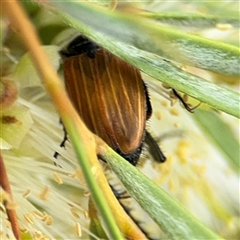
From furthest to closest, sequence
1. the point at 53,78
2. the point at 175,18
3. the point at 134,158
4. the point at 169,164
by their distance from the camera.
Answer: the point at 169,164 → the point at 134,158 → the point at 175,18 → the point at 53,78

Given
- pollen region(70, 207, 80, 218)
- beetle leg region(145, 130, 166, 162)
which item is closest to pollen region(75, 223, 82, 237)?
pollen region(70, 207, 80, 218)

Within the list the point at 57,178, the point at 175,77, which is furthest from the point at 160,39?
the point at 57,178

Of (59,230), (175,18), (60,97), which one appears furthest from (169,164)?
(60,97)

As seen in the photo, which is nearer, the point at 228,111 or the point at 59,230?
the point at 228,111

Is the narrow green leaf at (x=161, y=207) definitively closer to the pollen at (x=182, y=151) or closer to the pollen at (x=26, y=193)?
the pollen at (x=26, y=193)

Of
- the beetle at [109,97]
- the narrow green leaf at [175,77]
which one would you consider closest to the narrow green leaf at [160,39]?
the narrow green leaf at [175,77]

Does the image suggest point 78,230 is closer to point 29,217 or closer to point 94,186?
point 29,217

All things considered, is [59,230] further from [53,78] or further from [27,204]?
[53,78]
